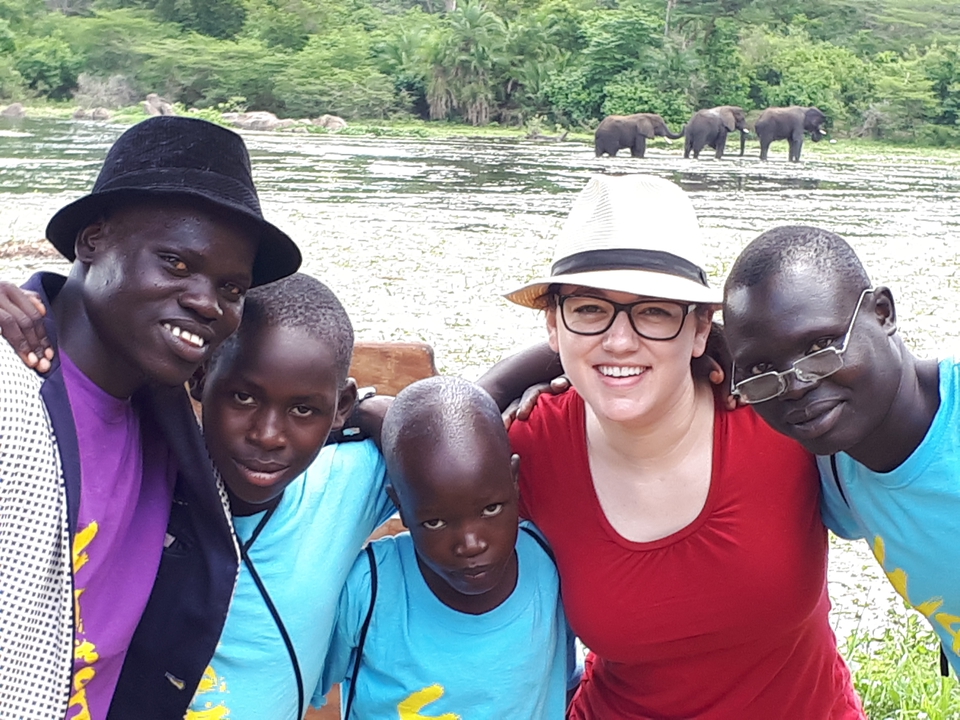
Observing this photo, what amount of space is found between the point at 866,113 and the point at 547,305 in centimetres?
3260

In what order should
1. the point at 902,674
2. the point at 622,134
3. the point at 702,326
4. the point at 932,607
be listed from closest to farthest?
the point at 932,607 → the point at 702,326 → the point at 902,674 → the point at 622,134

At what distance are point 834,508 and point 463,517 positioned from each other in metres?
0.79

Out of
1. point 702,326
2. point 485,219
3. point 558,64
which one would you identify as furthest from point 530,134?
point 702,326

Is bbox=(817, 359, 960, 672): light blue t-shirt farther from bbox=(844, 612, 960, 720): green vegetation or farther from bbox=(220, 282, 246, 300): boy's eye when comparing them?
bbox=(220, 282, 246, 300): boy's eye

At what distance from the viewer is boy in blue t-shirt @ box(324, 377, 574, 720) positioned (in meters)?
2.14

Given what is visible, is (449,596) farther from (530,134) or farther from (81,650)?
(530,134)

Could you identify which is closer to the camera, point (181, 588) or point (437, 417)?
point (181, 588)

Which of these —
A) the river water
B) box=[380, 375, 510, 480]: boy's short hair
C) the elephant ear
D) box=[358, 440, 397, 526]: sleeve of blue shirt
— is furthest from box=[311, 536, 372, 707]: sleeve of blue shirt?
the elephant ear

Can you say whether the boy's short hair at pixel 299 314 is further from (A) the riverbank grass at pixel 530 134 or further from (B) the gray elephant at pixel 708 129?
(A) the riverbank grass at pixel 530 134

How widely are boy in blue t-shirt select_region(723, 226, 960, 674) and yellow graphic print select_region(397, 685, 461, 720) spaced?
864 millimetres

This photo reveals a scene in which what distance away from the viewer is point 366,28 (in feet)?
176

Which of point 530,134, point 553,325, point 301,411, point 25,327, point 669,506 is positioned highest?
point 25,327

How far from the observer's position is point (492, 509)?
2.19m

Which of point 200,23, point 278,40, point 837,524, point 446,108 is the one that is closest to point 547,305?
point 837,524
